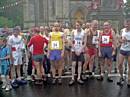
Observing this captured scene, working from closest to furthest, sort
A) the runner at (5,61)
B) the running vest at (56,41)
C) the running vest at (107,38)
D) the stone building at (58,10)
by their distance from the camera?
the runner at (5,61), the running vest at (56,41), the running vest at (107,38), the stone building at (58,10)

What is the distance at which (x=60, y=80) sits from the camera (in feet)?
47.0

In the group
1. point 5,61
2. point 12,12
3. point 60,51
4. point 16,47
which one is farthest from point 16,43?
point 12,12

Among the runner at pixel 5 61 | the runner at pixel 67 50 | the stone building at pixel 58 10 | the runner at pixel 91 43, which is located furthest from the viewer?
the stone building at pixel 58 10

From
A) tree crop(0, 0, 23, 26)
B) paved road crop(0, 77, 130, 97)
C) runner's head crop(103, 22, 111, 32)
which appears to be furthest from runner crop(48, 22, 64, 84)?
tree crop(0, 0, 23, 26)

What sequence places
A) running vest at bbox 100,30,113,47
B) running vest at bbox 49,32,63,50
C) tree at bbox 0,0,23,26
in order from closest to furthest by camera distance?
1. running vest at bbox 49,32,63,50
2. running vest at bbox 100,30,113,47
3. tree at bbox 0,0,23,26

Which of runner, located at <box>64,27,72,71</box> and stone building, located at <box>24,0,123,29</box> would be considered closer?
runner, located at <box>64,27,72,71</box>

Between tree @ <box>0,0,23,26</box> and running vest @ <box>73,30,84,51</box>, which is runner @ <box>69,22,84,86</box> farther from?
tree @ <box>0,0,23,26</box>

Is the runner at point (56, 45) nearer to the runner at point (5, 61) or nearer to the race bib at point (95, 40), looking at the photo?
the race bib at point (95, 40)

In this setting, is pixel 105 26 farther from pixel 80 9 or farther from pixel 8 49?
pixel 80 9

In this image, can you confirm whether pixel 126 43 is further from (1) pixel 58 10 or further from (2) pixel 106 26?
(1) pixel 58 10

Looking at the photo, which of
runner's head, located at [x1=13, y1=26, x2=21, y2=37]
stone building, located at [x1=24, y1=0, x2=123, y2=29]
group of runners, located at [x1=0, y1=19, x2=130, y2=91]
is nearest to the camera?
group of runners, located at [x1=0, y1=19, x2=130, y2=91]

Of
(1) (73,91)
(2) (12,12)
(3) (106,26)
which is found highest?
(3) (106,26)

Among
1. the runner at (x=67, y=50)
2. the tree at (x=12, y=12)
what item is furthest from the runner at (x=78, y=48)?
the tree at (x=12, y=12)

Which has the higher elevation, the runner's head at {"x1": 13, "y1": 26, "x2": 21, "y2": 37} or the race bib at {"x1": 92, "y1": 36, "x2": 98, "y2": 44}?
the runner's head at {"x1": 13, "y1": 26, "x2": 21, "y2": 37}
